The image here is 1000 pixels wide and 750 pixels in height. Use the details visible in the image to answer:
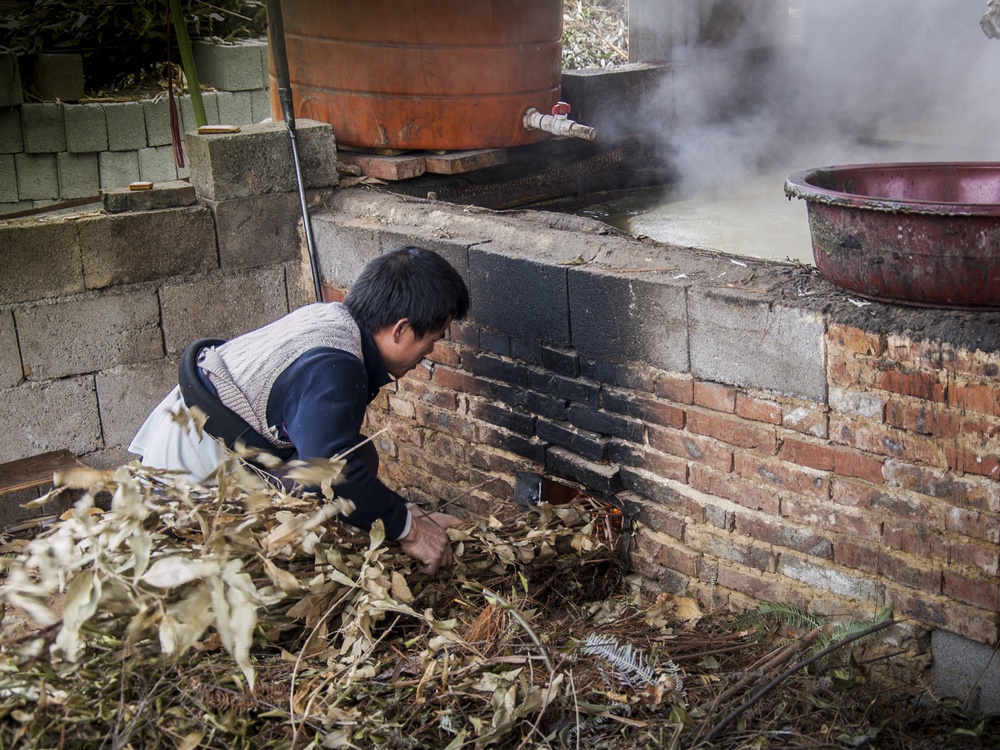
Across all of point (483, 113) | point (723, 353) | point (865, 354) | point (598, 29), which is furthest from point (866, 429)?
point (598, 29)

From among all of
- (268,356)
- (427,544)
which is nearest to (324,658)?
(427,544)

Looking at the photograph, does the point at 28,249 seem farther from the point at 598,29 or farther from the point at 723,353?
the point at 598,29

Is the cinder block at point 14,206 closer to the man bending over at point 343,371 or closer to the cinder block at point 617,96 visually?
the cinder block at point 617,96

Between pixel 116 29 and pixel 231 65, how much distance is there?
48.1 inches

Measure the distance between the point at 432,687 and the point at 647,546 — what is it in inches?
46.0

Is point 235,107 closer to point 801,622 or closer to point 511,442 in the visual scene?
point 511,442

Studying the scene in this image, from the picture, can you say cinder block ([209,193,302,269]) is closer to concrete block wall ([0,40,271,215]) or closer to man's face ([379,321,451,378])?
man's face ([379,321,451,378])

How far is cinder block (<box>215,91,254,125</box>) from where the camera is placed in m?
10.5

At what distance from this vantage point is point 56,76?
9508 millimetres

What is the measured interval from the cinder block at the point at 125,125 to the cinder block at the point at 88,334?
19.6 feet

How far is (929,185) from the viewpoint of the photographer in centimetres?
343

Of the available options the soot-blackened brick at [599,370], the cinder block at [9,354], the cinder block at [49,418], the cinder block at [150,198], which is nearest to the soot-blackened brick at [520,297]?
the soot-blackened brick at [599,370]

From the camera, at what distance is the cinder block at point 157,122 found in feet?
32.7

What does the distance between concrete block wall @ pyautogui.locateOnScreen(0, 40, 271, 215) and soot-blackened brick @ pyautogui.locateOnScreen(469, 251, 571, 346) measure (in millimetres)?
6970
